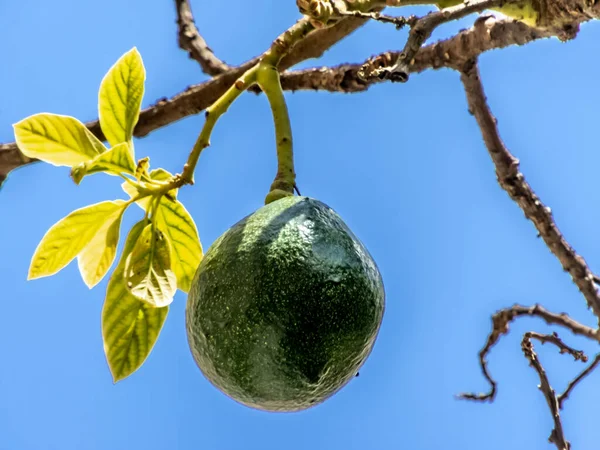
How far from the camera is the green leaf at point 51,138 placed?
1.62 m

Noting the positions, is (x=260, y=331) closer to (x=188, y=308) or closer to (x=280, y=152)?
(x=188, y=308)

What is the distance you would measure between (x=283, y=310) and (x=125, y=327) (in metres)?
0.53

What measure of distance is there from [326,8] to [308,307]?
1.93 feet

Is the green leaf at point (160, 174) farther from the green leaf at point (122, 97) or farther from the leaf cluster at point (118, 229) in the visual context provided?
the green leaf at point (122, 97)

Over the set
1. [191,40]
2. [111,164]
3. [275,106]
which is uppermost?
[191,40]

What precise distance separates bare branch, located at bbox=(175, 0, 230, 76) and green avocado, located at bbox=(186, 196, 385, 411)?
1.20 metres

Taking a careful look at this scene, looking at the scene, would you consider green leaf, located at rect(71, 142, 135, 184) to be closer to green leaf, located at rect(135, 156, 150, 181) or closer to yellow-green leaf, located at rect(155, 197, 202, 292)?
green leaf, located at rect(135, 156, 150, 181)

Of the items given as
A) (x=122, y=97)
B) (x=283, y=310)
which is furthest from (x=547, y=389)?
(x=122, y=97)

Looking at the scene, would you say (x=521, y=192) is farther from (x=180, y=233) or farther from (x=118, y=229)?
(x=118, y=229)

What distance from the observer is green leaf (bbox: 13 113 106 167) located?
5.32 feet

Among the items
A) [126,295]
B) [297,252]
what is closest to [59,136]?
[126,295]

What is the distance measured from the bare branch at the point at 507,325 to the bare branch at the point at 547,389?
0.12 metres

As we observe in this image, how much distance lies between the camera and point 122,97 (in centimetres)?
171

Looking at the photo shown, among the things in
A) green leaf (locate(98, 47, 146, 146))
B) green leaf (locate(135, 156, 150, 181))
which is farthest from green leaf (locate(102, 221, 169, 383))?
green leaf (locate(98, 47, 146, 146))
